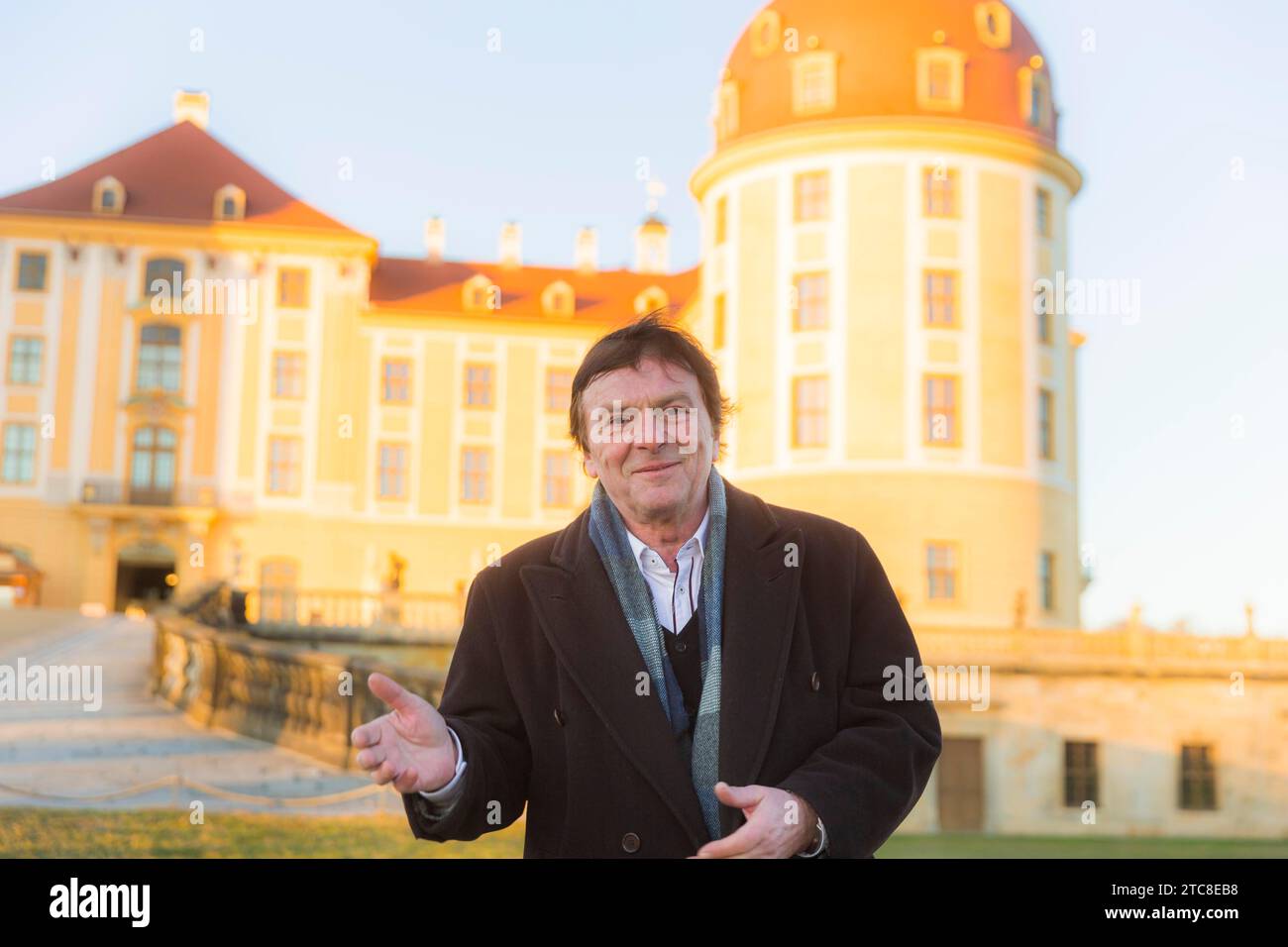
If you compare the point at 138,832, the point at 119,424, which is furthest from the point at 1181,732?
the point at 119,424

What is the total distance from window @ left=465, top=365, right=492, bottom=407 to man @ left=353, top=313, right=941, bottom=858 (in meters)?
34.8

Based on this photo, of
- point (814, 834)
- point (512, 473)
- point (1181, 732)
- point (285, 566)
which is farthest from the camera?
point (512, 473)

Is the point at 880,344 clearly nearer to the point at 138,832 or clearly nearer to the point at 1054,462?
the point at 1054,462

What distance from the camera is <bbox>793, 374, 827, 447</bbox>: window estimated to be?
25984 mm

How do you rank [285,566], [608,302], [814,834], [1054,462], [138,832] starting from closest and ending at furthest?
[814,834], [138,832], [1054,462], [285,566], [608,302]

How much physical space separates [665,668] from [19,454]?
34.4m

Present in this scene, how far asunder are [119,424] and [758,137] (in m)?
17.3

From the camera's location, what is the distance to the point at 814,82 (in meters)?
26.9

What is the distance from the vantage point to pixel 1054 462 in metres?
26.8

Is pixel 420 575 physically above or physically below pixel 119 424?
below

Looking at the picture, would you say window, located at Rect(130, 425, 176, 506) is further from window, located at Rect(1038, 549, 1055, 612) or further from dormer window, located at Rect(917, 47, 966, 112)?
window, located at Rect(1038, 549, 1055, 612)

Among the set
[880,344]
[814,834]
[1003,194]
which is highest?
[1003,194]

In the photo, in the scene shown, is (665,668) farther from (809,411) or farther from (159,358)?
(159,358)

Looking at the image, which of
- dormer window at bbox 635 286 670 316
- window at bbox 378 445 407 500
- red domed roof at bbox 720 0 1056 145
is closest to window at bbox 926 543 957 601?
red domed roof at bbox 720 0 1056 145
